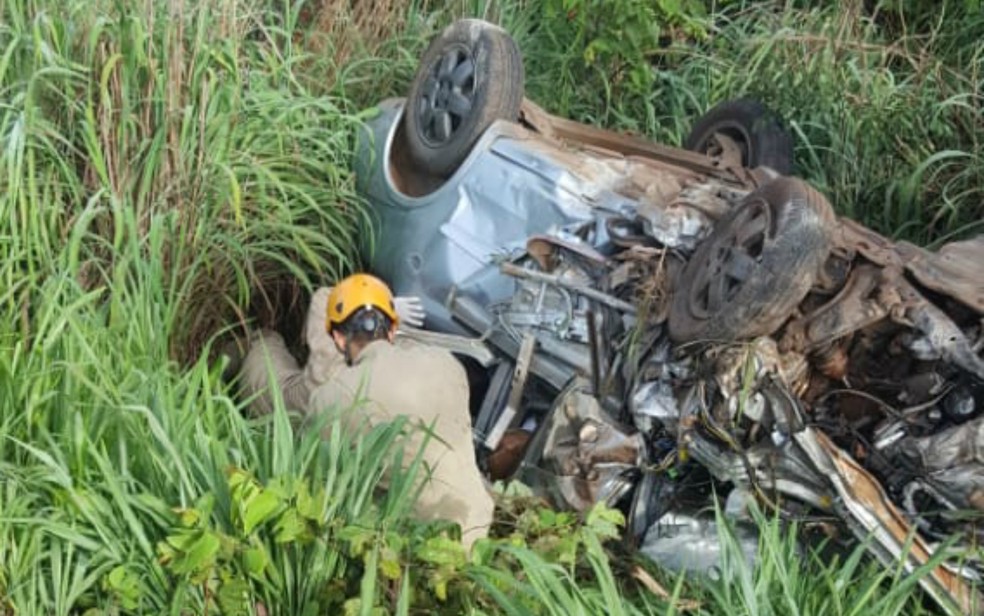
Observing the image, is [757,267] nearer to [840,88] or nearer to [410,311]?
[410,311]

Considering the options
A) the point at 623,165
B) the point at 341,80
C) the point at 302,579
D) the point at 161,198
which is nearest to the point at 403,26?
the point at 341,80

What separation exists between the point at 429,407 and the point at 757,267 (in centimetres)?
107

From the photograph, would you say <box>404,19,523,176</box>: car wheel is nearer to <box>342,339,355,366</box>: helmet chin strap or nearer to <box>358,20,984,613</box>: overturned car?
<box>358,20,984,613</box>: overturned car

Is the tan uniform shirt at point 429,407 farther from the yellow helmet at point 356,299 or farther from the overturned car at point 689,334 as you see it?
the overturned car at point 689,334

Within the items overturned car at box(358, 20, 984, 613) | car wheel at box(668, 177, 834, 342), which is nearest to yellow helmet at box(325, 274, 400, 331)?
overturned car at box(358, 20, 984, 613)

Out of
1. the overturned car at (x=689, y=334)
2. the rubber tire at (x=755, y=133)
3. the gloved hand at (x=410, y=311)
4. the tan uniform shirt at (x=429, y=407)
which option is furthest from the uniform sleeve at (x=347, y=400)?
the rubber tire at (x=755, y=133)

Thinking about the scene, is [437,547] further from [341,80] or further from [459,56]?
[341,80]

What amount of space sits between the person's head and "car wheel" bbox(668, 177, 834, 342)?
100cm

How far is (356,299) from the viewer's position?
15.5 feet

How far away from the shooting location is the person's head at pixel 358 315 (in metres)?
4.62

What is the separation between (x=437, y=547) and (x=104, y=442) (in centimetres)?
95

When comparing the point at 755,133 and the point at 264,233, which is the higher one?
the point at 755,133

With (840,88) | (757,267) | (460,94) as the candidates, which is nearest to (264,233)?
(460,94)

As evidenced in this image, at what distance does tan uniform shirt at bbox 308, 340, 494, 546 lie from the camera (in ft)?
13.2
